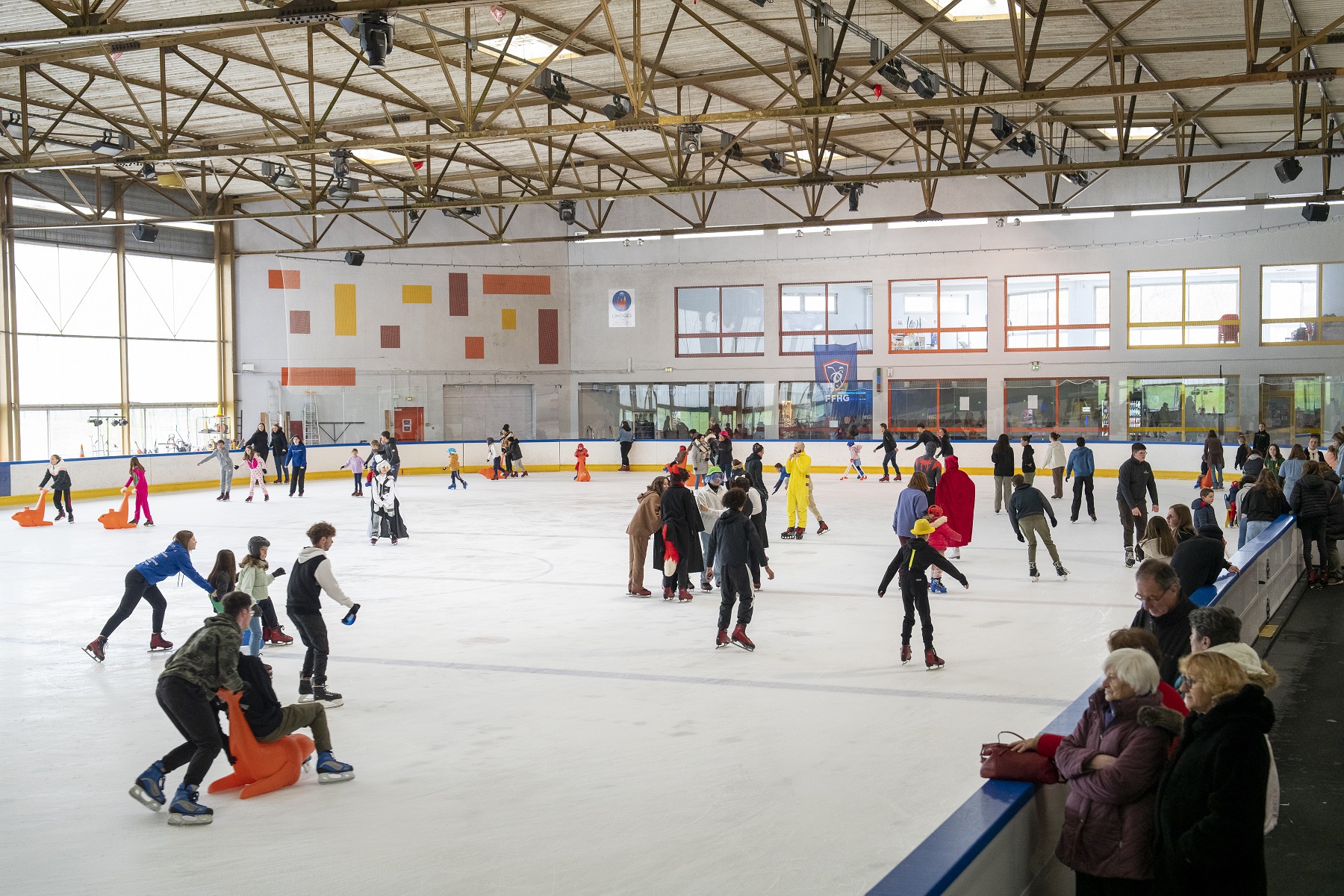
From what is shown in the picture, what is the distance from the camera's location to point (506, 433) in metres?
29.8

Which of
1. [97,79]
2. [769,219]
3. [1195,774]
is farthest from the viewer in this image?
[769,219]

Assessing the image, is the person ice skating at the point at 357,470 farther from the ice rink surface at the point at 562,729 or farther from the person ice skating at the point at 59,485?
the ice rink surface at the point at 562,729

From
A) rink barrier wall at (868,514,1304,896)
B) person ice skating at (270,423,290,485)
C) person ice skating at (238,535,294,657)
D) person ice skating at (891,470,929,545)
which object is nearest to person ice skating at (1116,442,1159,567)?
person ice skating at (891,470,929,545)

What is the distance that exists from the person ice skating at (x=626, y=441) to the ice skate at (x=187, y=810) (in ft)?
87.0

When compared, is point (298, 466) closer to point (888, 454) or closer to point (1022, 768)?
point (888, 454)

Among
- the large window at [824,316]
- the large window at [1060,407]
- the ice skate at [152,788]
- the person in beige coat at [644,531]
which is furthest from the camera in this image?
the large window at [824,316]

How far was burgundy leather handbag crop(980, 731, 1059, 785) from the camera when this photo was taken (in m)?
4.05

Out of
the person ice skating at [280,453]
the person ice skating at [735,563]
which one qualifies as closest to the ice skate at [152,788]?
the person ice skating at [735,563]

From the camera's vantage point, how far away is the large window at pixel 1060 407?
1129 inches

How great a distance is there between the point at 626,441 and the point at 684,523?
21.0m

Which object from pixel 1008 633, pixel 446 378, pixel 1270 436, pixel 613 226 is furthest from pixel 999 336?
pixel 1008 633

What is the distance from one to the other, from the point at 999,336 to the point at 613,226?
11.5 meters

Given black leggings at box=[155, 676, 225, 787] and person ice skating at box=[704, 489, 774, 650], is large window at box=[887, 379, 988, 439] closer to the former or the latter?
person ice skating at box=[704, 489, 774, 650]

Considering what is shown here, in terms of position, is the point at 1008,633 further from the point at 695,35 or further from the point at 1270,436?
the point at 1270,436
